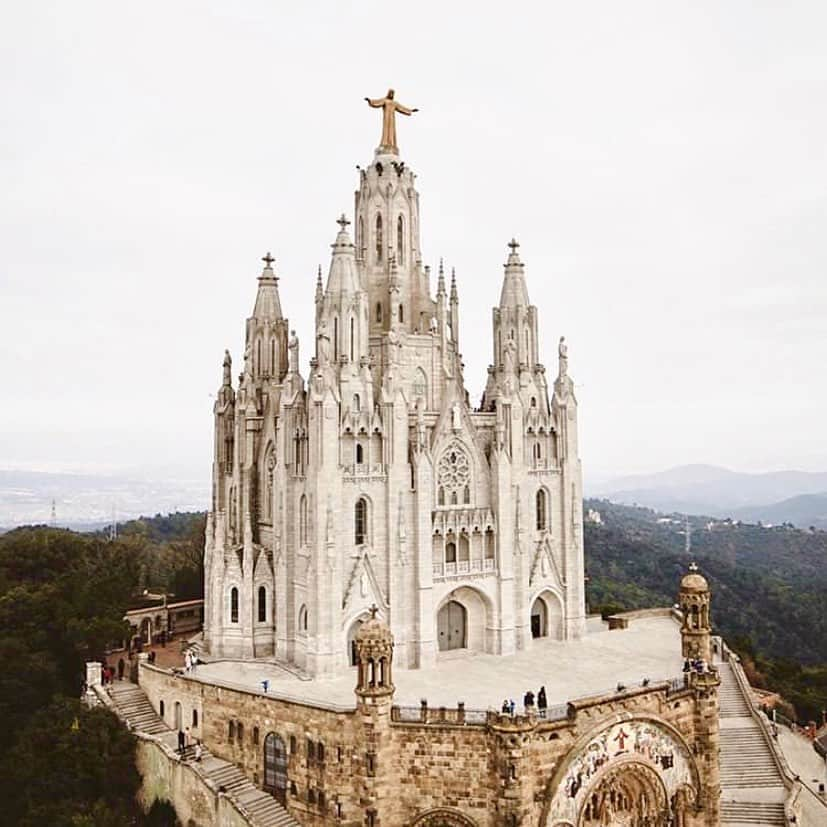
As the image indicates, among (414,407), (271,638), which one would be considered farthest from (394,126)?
(271,638)

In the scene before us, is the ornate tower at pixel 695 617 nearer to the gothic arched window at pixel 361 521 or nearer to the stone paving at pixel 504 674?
the stone paving at pixel 504 674

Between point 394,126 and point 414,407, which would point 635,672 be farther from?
point 394,126

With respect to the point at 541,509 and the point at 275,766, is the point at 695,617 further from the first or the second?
the point at 275,766

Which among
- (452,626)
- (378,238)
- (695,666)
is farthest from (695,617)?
(378,238)

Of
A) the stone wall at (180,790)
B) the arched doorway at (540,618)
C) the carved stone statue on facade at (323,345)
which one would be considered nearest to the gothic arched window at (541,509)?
the arched doorway at (540,618)

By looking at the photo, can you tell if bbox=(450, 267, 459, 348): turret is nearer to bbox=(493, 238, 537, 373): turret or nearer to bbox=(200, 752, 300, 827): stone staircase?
bbox=(493, 238, 537, 373): turret
